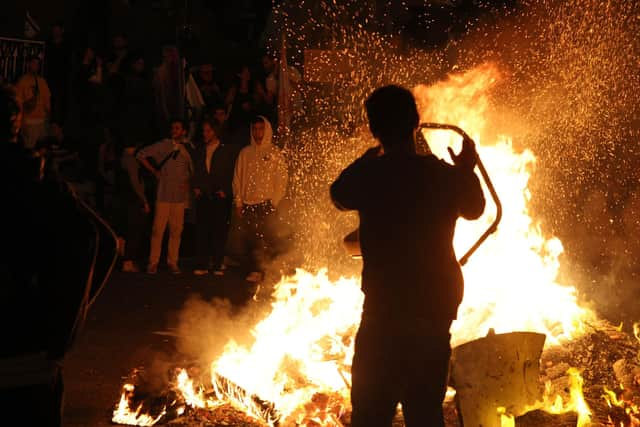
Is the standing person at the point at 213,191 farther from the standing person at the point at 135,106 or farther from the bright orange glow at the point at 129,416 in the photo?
the bright orange glow at the point at 129,416

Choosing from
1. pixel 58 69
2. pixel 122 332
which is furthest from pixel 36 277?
pixel 58 69

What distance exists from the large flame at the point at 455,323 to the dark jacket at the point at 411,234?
6.59 ft

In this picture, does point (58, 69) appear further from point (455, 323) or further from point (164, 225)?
point (455, 323)

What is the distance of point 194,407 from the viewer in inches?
196

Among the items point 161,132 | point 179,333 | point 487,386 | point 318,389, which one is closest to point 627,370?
point 487,386

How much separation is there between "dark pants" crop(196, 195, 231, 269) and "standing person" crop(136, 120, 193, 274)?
0.27 m

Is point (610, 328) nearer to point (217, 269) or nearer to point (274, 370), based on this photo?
point (274, 370)

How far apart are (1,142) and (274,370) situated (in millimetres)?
3316

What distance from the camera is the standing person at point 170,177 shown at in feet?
31.7

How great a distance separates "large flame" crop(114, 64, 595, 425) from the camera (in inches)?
202

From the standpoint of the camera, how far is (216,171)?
981cm

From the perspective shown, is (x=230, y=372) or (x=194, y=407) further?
(x=230, y=372)

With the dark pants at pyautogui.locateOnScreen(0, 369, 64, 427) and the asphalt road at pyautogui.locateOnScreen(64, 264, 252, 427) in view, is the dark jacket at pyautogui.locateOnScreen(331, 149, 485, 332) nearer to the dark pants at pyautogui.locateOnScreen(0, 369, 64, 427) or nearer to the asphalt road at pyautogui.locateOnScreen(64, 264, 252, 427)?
the dark pants at pyautogui.locateOnScreen(0, 369, 64, 427)

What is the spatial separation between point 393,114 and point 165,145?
23.5 feet
